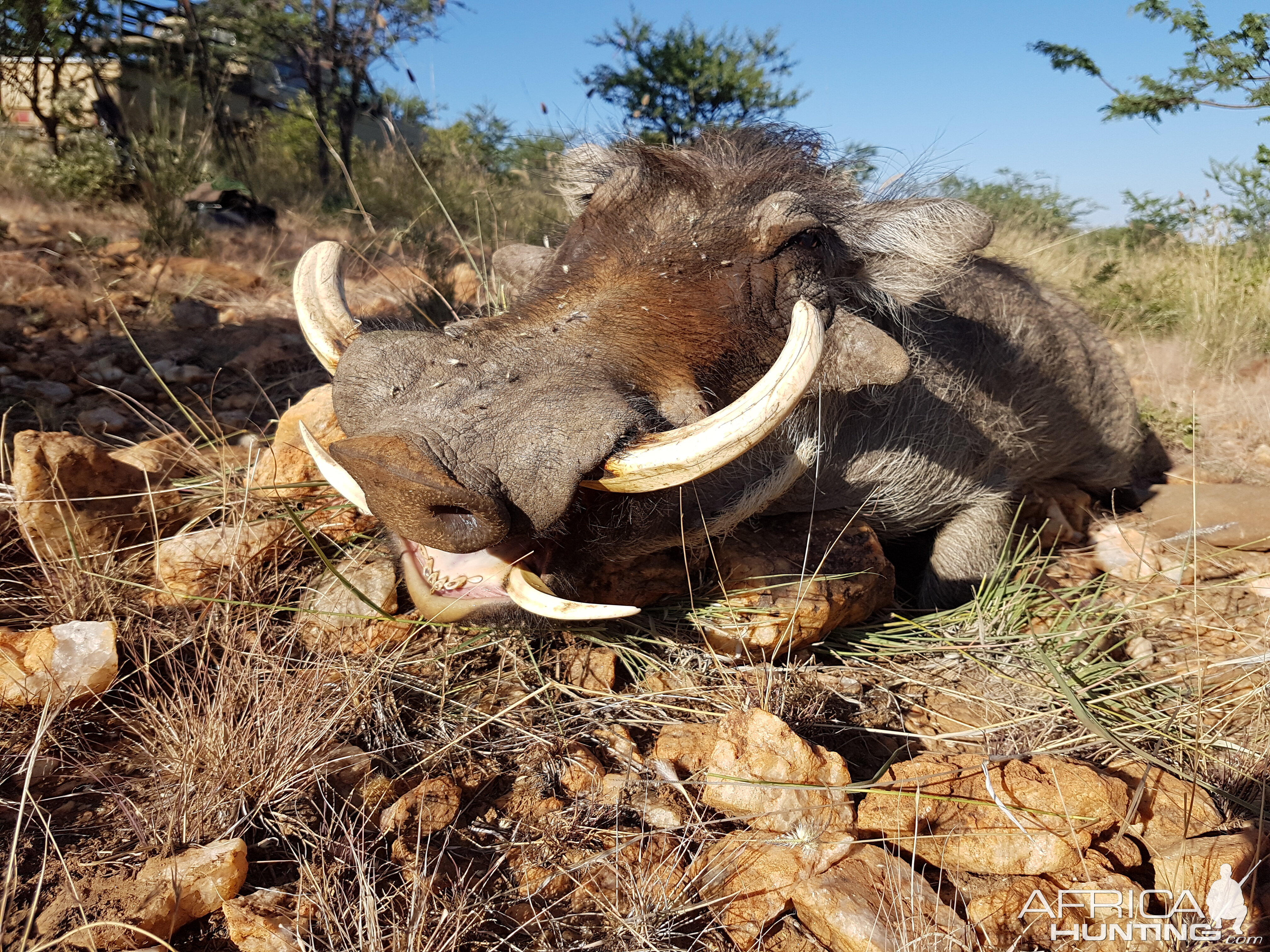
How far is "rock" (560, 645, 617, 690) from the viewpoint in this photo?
2061 millimetres

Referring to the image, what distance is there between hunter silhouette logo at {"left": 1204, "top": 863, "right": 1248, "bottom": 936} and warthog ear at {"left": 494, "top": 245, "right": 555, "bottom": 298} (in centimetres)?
244

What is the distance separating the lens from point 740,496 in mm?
2107

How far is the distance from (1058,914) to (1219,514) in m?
2.61

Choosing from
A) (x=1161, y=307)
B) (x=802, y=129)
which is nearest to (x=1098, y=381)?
(x=802, y=129)

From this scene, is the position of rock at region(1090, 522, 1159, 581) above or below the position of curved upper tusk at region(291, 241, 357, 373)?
below

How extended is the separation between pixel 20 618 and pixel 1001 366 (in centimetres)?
312

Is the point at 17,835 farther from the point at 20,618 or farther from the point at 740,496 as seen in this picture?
the point at 740,496

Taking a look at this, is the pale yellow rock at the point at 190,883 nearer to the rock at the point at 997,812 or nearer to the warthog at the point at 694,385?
the warthog at the point at 694,385

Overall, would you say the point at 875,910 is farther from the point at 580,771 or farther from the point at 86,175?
the point at 86,175

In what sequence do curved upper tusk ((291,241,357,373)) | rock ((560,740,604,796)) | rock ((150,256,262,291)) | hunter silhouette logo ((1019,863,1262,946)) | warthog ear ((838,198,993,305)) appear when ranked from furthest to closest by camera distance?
rock ((150,256,262,291)) → warthog ear ((838,198,993,305)) → curved upper tusk ((291,241,357,373)) → rock ((560,740,604,796)) → hunter silhouette logo ((1019,863,1262,946))

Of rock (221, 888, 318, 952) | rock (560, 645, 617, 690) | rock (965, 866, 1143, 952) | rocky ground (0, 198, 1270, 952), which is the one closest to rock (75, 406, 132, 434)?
rocky ground (0, 198, 1270, 952)

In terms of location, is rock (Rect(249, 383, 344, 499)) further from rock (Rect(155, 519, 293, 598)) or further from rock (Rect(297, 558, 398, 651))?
rock (Rect(297, 558, 398, 651))

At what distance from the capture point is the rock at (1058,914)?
1354 mm

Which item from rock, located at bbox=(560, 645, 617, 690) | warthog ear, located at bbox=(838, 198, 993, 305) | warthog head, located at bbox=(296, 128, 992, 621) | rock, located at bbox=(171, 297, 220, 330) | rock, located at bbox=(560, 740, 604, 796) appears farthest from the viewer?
rock, located at bbox=(171, 297, 220, 330)
